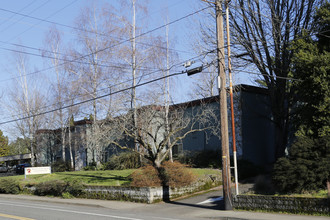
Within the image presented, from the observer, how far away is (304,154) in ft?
49.4

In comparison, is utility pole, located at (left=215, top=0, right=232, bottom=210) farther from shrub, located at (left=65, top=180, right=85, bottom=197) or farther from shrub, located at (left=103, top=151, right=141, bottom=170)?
shrub, located at (left=103, top=151, right=141, bottom=170)

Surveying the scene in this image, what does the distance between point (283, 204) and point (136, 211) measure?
21.6ft

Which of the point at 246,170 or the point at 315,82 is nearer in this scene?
the point at 315,82

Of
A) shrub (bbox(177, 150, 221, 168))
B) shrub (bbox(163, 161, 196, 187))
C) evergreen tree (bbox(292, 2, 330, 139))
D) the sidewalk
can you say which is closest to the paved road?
the sidewalk

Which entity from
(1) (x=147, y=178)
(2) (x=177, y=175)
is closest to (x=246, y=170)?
(2) (x=177, y=175)

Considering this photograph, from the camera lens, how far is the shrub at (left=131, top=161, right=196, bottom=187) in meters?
19.2

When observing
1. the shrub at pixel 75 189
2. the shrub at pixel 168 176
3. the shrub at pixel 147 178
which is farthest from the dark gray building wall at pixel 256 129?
the shrub at pixel 75 189

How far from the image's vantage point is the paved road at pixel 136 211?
1349cm

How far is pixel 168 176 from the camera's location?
1955 centimetres

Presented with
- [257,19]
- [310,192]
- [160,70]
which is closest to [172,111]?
[160,70]

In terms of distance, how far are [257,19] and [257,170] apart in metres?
10.7

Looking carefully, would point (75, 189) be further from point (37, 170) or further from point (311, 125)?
point (311, 125)

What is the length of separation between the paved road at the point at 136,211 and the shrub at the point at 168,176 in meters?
1.05

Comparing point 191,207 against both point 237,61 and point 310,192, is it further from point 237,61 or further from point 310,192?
point 237,61
